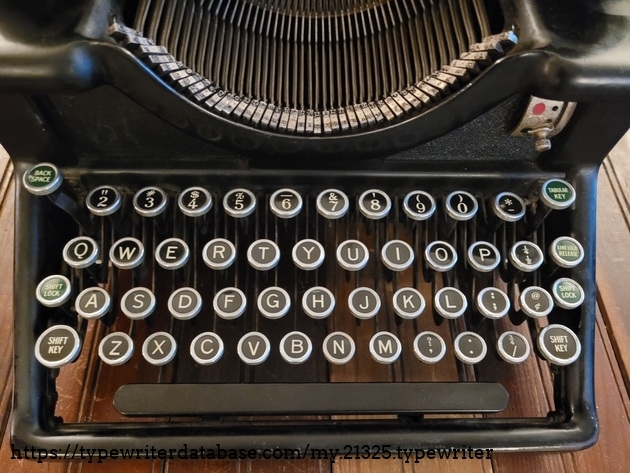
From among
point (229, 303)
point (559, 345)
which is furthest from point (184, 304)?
point (559, 345)

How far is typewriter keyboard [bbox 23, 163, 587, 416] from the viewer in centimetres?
104

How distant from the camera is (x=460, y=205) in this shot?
112 centimetres

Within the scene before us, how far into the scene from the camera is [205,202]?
109 centimetres

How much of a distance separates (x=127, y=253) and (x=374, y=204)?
46 cm

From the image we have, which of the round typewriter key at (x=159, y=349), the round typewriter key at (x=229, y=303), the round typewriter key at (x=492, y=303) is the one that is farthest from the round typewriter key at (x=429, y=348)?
the round typewriter key at (x=159, y=349)

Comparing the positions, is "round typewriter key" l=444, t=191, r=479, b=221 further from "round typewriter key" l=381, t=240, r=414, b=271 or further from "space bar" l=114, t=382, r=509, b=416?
"space bar" l=114, t=382, r=509, b=416

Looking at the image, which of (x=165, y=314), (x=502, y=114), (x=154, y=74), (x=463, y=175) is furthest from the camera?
(x=165, y=314)

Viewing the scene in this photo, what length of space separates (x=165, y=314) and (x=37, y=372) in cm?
29

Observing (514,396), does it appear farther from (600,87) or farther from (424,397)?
(600,87)

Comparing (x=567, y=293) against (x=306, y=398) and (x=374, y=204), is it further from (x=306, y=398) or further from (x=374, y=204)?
(x=306, y=398)

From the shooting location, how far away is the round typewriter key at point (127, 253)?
1.06m

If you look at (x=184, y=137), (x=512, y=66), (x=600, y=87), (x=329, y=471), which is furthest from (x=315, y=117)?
(x=329, y=471)

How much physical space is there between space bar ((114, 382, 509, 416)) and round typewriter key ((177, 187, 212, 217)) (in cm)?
31

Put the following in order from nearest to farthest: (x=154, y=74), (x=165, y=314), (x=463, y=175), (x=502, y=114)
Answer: (x=154, y=74)
(x=502, y=114)
(x=463, y=175)
(x=165, y=314)
